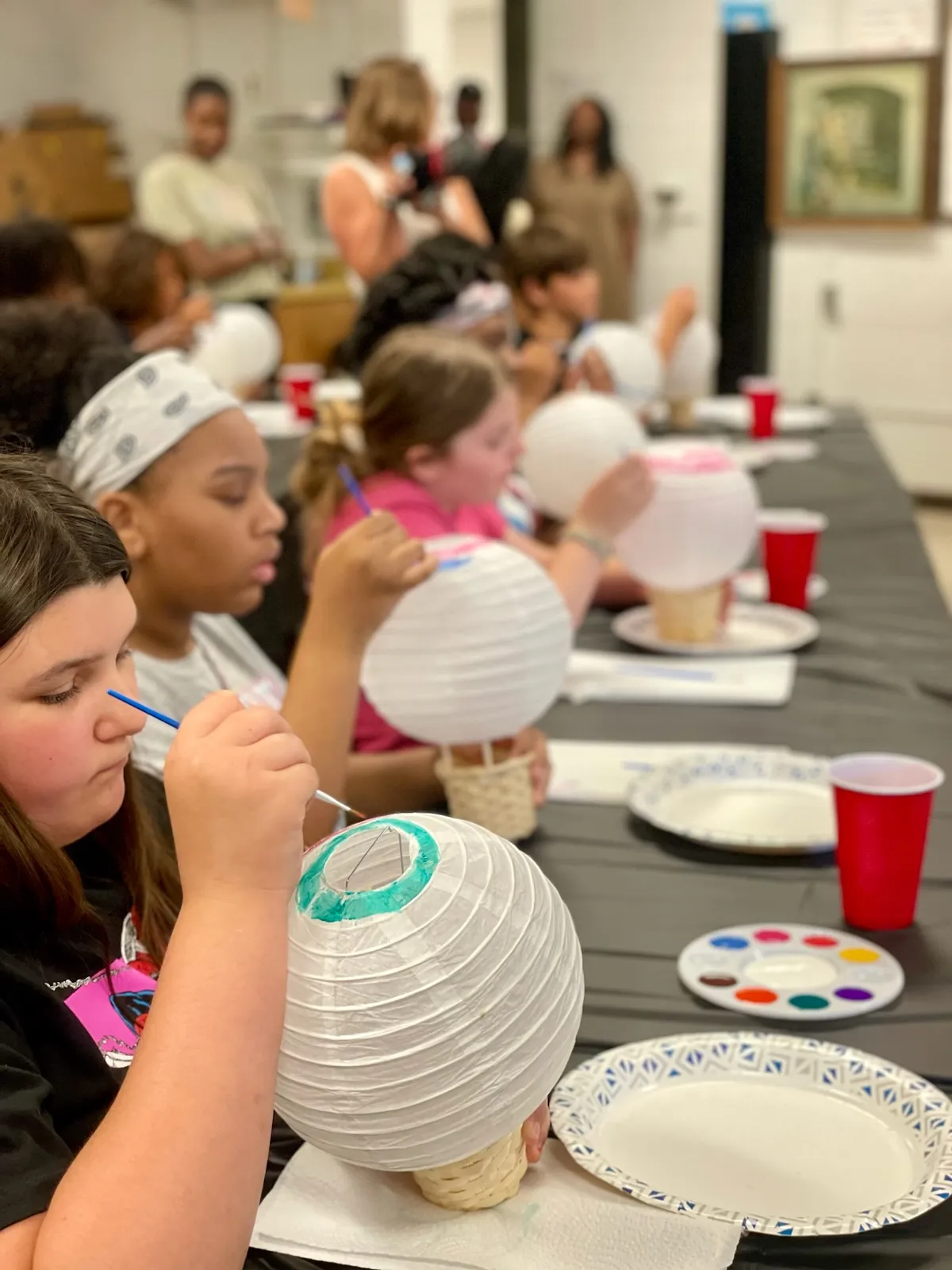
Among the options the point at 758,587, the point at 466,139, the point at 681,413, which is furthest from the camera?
the point at 466,139

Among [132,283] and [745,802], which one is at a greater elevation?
[132,283]

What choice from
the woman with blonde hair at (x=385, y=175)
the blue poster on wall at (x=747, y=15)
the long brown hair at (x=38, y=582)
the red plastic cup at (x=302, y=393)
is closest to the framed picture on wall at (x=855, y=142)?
the blue poster on wall at (x=747, y=15)

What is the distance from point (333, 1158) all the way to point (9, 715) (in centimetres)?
35

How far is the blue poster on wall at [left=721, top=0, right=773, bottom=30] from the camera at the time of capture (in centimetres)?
594

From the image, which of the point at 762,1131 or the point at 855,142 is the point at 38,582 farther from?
the point at 855,142

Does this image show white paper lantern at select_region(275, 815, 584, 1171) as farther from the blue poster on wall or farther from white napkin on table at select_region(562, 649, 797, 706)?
the blue poster on wall

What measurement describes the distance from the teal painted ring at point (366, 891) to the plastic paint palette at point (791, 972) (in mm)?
412

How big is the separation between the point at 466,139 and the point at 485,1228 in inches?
189

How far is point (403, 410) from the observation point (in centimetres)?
190

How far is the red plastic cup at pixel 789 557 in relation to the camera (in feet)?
6.84

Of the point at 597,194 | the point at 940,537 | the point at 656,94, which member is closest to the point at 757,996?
the point at 940,537

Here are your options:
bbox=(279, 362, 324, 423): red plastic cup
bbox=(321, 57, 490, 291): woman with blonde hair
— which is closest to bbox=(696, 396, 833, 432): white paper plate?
bbox=(321, 57, 490, 291): woman with blonde hair

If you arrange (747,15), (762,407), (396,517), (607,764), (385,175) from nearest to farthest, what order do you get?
(607,764), (396,517), (762,407), (385,175), (747,15)

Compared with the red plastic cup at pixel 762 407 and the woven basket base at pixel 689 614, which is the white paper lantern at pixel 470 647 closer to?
the woven basket base at pixel 689 614
